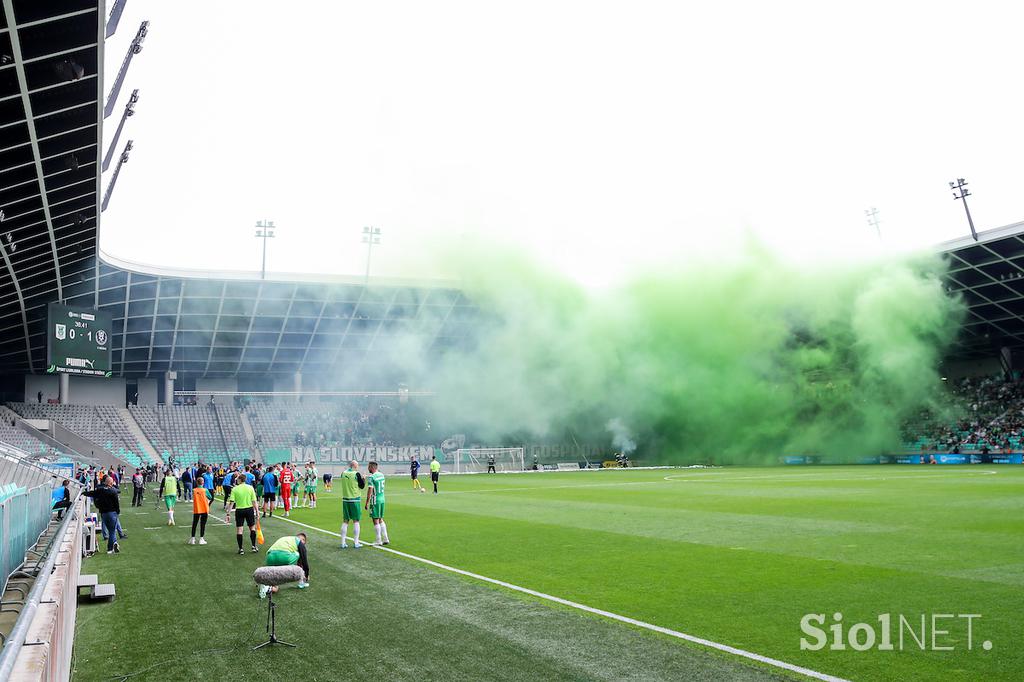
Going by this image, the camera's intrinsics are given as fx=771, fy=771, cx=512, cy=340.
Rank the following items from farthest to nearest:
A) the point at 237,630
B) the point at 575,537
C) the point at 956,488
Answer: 1. the point at 956,488
2. the point at 575,537
3. the point at 237,630

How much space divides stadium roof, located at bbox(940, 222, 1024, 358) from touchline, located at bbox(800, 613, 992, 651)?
40.1m

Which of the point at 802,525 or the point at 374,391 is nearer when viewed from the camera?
the point at 802,525

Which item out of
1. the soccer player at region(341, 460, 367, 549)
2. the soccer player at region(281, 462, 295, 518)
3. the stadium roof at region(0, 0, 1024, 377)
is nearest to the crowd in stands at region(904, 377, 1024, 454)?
the stadium roof at region(0, 0, 1024, 377)

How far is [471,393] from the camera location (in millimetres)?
57062

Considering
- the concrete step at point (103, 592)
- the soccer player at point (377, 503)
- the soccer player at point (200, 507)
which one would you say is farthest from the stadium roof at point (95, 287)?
the concrete step at point (103, 592)

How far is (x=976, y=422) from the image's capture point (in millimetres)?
51875

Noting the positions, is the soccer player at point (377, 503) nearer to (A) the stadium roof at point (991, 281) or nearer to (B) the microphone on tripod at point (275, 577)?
(B) the microphone on tripod at point (275, 577)

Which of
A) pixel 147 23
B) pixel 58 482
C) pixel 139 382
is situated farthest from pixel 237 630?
pixel 139 382

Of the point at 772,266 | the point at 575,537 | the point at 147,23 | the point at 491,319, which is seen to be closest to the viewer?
the point at 575,537

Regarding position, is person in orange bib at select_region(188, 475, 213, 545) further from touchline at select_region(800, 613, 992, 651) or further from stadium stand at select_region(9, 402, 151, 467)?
stadium stand at select_region(9, 402, 151, 467)

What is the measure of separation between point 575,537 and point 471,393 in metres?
41.9

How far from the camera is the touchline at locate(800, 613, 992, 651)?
7.10 metres

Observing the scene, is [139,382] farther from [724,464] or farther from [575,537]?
[575,537]

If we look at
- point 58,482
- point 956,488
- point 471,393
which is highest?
point 471,393
